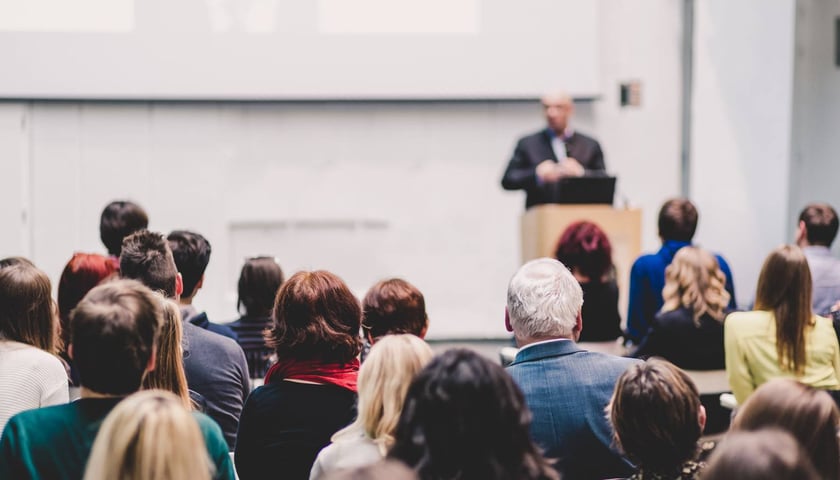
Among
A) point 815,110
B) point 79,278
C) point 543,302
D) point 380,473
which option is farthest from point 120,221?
point 815,110

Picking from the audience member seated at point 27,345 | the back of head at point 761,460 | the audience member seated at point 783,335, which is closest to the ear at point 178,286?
the audience member seated at point 27,345

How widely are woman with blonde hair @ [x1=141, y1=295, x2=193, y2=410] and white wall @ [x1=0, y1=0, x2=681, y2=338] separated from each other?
4405mm

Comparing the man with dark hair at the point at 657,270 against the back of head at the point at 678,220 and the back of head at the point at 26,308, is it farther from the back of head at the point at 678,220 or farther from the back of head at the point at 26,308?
the back of head at the point at 26,308

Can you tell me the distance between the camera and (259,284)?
142 inches

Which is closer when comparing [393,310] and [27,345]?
[27,345]

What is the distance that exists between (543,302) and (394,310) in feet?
1.85

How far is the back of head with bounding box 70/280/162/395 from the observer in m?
1.84

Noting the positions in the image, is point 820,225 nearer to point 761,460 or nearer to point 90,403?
point 761,460

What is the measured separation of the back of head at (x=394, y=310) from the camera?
2.87m

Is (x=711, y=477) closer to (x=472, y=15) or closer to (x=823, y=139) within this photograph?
(x=472, y=15)

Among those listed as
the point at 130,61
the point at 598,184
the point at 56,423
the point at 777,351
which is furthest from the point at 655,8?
the point at 56,423

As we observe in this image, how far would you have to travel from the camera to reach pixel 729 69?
6719 mm

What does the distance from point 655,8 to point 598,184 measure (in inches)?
93.5

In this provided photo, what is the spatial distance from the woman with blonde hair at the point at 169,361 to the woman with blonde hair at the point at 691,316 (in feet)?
7.02
